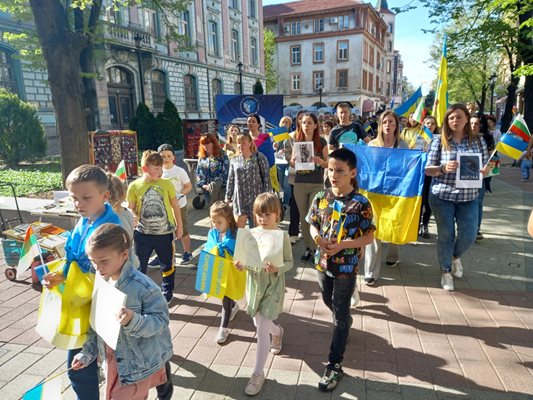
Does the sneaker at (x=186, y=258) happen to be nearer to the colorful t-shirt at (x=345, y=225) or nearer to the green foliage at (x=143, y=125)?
the colorful t-shirt at (x=345, y=225)

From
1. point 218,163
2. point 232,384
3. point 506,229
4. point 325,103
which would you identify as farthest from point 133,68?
point 325,103

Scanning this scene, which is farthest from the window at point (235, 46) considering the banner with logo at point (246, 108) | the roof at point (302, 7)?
the banner with logo at point (246, 108)

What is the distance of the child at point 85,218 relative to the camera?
2348 mm

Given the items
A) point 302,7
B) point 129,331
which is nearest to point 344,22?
point 302,7

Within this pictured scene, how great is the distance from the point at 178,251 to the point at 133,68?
20.8 meters

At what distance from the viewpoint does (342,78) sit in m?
51.9

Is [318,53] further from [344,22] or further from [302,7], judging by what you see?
[302,7]

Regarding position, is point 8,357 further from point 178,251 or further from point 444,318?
point 444,318

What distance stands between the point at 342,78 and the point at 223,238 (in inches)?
2061

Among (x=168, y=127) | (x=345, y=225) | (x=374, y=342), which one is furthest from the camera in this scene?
(x=168, y=127)

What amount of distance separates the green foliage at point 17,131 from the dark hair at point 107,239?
13.4 metres

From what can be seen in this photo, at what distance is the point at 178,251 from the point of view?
19.7ft

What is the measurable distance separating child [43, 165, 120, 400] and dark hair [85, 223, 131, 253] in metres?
0.36

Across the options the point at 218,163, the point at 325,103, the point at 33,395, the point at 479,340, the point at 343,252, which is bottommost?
the point at 479,340
